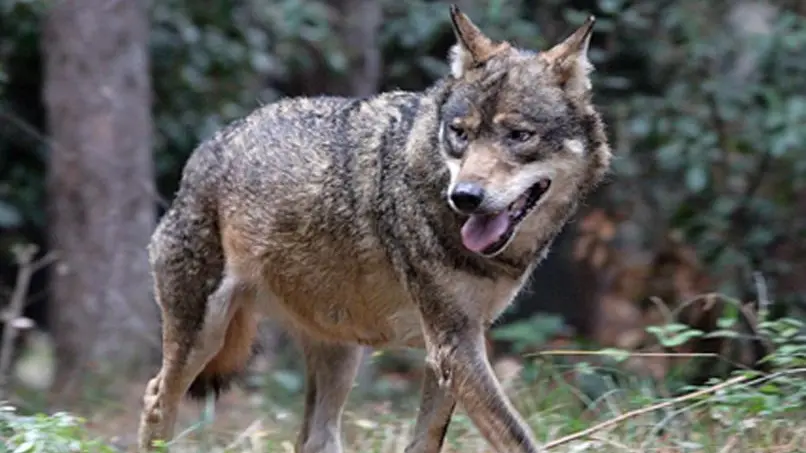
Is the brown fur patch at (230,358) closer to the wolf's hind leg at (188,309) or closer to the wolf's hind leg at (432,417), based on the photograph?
the wolf's hind leg at (188,309)

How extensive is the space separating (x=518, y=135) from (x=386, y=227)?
72 centimetres

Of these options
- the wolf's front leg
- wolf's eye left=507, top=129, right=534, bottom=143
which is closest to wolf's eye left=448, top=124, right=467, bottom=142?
wolf's eye left=507, top=129, right=534, bottom=143

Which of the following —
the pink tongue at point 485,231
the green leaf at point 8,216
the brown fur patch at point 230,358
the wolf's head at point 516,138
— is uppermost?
the wolf's head at point 516,138

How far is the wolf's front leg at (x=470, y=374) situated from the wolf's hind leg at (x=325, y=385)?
107 cm

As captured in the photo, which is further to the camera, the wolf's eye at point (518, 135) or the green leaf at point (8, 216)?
the green leaf at point (8, 216)

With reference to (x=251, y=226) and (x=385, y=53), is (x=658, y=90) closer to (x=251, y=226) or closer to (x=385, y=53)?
(x=385, y=53)

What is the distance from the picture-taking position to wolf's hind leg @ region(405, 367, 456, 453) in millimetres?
6273

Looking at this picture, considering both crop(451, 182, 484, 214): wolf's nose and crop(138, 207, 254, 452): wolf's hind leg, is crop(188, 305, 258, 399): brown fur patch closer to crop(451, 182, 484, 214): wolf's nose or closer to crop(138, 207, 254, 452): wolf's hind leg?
crop(138, 207, 254, 452): wolf's hind leg

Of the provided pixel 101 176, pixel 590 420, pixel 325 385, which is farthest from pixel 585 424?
pixel 101 176

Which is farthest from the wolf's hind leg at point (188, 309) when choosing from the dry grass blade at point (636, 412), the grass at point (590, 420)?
the dry grass blade at point (636, 412)

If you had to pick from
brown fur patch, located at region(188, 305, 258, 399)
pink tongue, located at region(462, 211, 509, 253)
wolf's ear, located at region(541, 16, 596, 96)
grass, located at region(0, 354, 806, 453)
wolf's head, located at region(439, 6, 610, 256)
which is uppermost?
wolf's ear, located at region(541, 16, 596, 96)

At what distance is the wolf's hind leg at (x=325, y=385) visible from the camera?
6828 mm

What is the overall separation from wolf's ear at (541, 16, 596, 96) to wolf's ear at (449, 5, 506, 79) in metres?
0.22

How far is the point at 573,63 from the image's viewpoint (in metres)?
5.78
